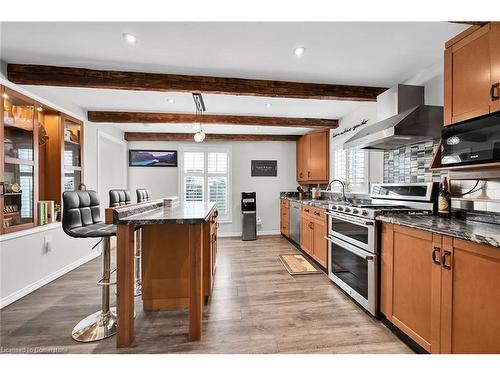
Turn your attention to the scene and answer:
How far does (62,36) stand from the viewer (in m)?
1.85

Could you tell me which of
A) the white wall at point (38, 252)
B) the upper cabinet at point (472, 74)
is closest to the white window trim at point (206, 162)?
the white wall at point (38, 252)

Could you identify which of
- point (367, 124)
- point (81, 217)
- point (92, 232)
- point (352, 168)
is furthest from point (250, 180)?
point (92, 232)

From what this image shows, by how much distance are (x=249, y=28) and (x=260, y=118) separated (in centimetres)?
235

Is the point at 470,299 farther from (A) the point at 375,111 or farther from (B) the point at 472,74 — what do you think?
(A) the point at 375,111

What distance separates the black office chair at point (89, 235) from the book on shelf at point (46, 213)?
1278 mm

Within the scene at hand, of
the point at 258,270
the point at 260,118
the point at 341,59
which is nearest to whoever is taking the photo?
the point at 341,59

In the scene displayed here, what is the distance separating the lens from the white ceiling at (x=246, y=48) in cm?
175

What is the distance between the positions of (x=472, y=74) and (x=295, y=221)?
3.21 m

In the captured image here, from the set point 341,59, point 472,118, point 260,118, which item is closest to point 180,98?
point 260,118

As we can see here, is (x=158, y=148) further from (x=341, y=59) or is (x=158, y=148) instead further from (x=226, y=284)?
(x=341, y=59)

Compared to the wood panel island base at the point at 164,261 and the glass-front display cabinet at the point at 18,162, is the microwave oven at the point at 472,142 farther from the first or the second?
the glass-front display cabinet at the point at 18,162

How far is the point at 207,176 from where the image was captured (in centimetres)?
542

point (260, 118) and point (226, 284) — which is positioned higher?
point (260, 118)
